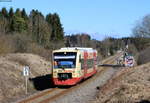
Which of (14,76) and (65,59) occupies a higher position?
(65,59)

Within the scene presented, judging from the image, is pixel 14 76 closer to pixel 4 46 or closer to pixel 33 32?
pixel 4 46

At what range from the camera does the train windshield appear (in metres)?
31.4

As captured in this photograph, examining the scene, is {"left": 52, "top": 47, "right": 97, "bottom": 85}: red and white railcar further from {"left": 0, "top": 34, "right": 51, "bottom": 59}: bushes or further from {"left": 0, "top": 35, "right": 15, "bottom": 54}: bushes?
{"left": 0, "top": 34, "right": 51, "bottom": 59}: bushes

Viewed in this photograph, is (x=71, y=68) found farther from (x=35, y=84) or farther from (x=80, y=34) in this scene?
(x=80, y=34)

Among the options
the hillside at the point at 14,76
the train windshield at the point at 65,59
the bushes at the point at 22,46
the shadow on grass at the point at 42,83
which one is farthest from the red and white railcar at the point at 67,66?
the bushes at the point at 22,46

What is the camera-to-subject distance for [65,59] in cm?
3177

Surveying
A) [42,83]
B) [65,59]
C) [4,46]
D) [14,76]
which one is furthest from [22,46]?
[65,59]

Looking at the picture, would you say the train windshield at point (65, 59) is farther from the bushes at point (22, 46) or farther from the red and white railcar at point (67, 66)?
the bushes at point (22, 46)

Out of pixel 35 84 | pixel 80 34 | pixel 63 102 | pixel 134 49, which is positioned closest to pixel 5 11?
pixel 134 49

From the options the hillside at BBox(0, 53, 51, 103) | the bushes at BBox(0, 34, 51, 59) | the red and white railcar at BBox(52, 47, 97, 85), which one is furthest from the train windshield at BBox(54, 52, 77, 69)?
the bushes at BBox(0, 34, 51, 59)

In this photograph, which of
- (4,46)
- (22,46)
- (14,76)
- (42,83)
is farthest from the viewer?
(22,46)

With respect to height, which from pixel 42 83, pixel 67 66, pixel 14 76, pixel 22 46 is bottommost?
pixel 42 83

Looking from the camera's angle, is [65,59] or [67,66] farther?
[65,59]

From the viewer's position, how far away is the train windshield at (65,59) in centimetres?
3141
